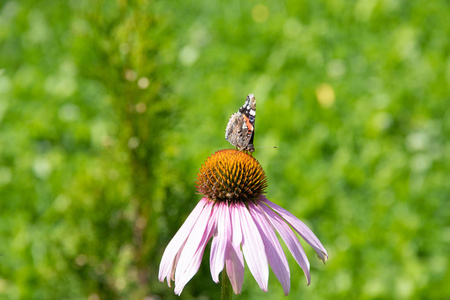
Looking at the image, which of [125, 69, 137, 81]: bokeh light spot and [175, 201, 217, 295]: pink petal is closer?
[175, 201, 217, 295]: pink petal

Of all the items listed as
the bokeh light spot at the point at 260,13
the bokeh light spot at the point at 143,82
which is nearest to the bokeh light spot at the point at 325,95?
the bokeh light spot at the point at 260,13

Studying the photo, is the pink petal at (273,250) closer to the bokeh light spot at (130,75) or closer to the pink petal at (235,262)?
the pink petal at (235,262)

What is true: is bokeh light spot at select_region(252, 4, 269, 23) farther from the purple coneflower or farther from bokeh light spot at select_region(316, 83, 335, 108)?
the purple coneflower

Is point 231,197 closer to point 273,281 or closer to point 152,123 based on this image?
point 152,123

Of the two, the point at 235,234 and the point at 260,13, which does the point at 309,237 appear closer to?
the point at 235,234

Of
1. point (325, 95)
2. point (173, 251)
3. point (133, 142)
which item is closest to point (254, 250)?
point (173, 251)

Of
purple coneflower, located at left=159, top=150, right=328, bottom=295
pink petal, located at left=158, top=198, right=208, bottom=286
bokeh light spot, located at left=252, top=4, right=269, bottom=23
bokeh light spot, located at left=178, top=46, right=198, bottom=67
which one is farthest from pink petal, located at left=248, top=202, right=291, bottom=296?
bokeh light spot, located at left=252, top=4, right=269, bottom=23
